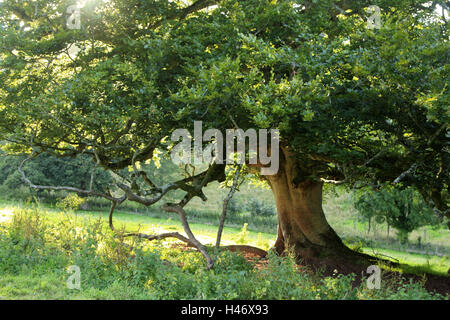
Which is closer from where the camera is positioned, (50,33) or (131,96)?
(131,96)

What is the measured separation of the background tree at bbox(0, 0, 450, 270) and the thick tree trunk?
6.0 inches

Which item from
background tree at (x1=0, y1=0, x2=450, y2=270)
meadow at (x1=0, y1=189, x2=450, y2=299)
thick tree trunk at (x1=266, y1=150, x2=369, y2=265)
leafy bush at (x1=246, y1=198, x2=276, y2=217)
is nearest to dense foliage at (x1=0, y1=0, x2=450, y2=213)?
background tree at (x1=0, y1=0, x2=450, y2=270)

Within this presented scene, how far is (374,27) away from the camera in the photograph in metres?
8.08

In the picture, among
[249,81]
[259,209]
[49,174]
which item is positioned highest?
[249,81]

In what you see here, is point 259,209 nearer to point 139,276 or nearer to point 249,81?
point 139,276

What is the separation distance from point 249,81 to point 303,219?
241 inches

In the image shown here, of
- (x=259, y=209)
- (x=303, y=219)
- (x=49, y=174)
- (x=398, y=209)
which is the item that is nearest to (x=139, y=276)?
(x=303, y=219)

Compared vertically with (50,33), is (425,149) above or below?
below

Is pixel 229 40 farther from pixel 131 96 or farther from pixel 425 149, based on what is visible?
pixel 425 149

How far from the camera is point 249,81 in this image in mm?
8211

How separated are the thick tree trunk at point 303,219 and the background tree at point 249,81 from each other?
0.50 ft

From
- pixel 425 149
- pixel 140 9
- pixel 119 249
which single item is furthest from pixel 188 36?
pixel 425 149

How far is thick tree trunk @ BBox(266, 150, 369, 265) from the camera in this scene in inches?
480

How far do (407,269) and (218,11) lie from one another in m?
8.91
